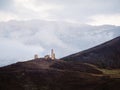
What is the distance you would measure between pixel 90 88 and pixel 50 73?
59.1 ft

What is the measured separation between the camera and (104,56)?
13800cm

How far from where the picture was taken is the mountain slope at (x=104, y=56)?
13312cm

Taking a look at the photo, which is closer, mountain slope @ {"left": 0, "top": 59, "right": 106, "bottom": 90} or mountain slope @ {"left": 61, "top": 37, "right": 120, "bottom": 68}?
mountain slope @ {"left": 0, "top": 59, "right": 106, "bottom": 90}

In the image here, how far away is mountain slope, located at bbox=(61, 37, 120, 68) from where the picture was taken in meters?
133

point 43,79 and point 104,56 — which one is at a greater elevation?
point 104,56

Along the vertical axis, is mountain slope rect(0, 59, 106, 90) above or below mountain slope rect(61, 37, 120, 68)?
below

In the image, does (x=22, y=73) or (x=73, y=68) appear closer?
(x=22, y=73)

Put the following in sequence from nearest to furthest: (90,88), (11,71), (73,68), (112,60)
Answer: (90,88), (11,71), (73,68), (112,60)

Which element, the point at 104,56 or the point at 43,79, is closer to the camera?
the point at 43,79

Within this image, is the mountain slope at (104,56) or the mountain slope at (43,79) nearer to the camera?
the mountain slope at (43,79)

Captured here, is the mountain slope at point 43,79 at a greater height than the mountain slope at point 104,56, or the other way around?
the mountain slope at point 104,56

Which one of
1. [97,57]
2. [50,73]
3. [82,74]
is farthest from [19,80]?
[97,57]

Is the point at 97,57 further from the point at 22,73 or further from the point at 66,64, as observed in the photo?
the point at 22,73

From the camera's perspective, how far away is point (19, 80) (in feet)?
309
